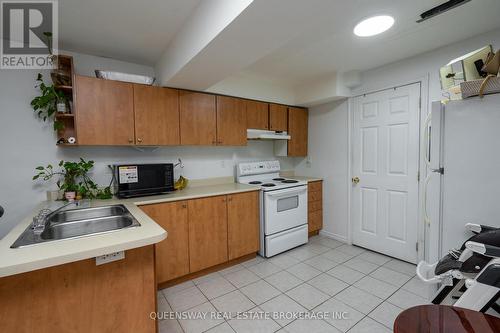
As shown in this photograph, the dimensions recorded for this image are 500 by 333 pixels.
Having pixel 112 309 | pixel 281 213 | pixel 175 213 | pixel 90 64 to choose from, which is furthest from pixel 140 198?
pixel 281 213

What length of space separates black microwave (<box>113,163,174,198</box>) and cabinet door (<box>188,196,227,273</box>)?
41 cm

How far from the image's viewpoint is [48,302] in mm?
1079

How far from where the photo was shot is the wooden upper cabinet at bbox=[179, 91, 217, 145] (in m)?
2.60

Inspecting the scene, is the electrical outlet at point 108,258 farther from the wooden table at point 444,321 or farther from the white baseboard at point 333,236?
the white baseboard at point 333,236

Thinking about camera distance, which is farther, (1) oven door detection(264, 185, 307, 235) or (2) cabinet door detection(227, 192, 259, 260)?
(1) oven door detection(264, 185, 307, 235)

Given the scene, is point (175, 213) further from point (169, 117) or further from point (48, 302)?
point (48, 302)

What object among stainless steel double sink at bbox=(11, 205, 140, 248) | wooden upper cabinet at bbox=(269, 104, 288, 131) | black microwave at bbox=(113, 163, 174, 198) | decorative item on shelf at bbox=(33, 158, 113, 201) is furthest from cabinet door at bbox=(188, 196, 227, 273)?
wooden upper cabinet at bbox=(269, 104, 288, 131)

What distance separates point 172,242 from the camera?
2275 millimetres

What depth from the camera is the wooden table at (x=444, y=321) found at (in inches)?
33.0

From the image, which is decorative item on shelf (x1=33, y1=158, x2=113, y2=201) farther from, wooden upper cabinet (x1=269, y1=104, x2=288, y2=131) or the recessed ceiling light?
the recessed ceiling light

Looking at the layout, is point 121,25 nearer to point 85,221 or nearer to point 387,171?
point 85,221

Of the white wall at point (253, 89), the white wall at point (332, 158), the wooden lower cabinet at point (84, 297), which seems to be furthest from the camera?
the white wall at point (332, 158)

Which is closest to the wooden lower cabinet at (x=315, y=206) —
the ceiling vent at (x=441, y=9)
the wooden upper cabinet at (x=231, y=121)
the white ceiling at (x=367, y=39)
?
the wooden upper cabinet at (x=231, y=121)

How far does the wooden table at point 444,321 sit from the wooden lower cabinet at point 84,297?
1.25m
